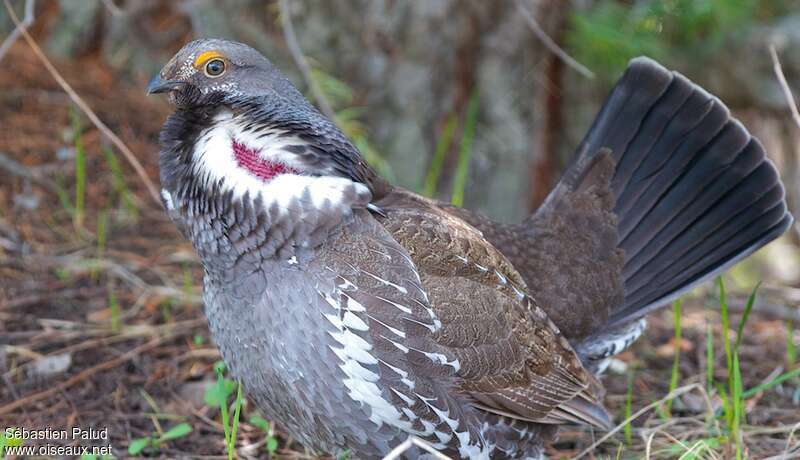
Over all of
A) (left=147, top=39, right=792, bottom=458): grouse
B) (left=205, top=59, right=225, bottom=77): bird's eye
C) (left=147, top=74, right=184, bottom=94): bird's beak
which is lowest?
(left=147, top=39, right=792, bottom=458): grouse

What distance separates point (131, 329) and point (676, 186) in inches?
122

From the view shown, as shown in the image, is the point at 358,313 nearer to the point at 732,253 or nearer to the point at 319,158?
the point at 319,158

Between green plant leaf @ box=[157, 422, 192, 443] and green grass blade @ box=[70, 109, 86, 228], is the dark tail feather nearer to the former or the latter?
green plant leaf @ box=[157, 422, 192, 443]

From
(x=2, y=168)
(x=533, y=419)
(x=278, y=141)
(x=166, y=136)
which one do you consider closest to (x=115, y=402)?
(x=166, y=136)

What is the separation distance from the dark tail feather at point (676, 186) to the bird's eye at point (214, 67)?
6.60 feet

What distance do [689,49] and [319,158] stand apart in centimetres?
419

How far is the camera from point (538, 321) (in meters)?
4.06

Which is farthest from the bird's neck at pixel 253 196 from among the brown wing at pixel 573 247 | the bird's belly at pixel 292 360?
the brown wing at pixel 573 247

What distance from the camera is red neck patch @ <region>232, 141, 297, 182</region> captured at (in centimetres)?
357

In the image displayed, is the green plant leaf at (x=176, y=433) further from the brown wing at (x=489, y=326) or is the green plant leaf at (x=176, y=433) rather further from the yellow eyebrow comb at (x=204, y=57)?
the yellow eyebrow comb at (x=204, y=57)

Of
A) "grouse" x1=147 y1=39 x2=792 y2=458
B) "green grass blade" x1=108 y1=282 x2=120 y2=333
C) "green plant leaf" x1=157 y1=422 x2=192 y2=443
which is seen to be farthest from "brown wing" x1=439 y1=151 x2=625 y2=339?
"green grass blade" x1=108 y1=282 x2=120 y2=333

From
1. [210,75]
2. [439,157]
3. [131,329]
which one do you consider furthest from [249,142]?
[439,157]

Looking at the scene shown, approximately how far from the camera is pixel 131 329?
514cm

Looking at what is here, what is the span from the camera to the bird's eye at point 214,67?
12.3ft
